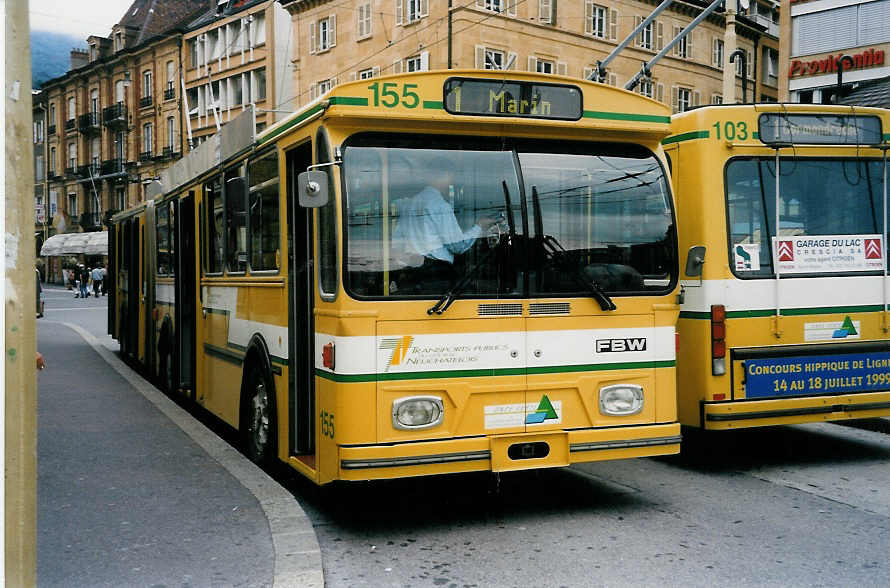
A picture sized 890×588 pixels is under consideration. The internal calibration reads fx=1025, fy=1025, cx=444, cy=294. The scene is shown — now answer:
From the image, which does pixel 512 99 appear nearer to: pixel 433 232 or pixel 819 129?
pixel 433 232

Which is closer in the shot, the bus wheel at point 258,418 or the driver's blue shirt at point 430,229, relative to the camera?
the driver's blue shirt at point 430,229

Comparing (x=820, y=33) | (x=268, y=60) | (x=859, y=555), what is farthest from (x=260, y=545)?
(x=268, y=60)

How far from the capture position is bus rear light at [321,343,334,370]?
614 centimetres

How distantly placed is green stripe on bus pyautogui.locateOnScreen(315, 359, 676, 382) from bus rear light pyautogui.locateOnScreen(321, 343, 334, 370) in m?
0.05

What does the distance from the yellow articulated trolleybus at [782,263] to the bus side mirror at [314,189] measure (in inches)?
123

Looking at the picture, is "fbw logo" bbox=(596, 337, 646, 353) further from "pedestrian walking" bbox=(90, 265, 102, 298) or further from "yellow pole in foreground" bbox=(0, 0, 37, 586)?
"pedestrian walking" bbox=(90, 265, 102, 298)

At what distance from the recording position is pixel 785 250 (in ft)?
26.8

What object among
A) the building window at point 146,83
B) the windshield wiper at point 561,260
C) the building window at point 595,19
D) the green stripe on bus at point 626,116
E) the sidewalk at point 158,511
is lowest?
the sidewalk at point 158,511

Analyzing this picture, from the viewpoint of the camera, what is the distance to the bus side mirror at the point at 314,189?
5.97m

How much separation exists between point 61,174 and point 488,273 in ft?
267

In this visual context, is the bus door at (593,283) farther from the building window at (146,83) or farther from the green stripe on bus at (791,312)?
the building window at (146,83)

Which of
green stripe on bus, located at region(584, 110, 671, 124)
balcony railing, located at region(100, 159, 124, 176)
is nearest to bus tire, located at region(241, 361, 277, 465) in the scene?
green stripe on bus, located at region(584, 110, 671, 124)

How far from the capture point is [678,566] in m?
5.52

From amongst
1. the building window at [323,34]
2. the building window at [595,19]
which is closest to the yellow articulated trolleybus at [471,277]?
the building window at [595,19]
